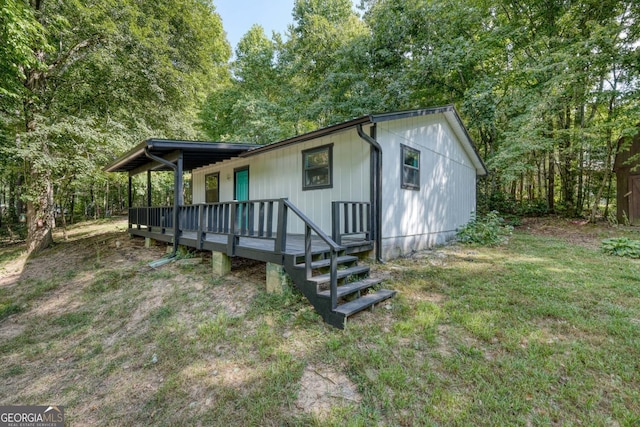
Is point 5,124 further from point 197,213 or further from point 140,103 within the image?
point 197,213

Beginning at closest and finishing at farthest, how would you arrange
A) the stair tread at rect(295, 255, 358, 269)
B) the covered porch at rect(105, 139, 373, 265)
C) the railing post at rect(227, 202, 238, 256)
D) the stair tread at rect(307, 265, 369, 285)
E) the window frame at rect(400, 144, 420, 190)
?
the stair tread at rect(307, 265, 369, 285)
the stair tread at rect(295, 255, 358, 269)
the covered porch at rect(105, 139, 373, 265)
the railing post at rect(227, 202, 238, 256)
the window frame at rect(400, 144, 420, 190)

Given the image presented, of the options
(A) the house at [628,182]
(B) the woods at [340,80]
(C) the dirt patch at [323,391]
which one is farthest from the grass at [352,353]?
(A) the house at [628,182]

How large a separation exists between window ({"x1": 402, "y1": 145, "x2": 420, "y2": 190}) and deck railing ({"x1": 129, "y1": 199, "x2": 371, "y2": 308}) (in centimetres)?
158

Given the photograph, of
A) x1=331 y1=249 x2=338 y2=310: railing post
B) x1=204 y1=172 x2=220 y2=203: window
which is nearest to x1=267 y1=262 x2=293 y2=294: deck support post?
x1=331 y1=249 x2=338 y2=310: railing post

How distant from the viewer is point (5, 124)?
7.81 metres

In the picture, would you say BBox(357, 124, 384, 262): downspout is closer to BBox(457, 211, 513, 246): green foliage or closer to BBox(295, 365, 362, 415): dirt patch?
BBox(295, 365, 362, 415): dirt patch

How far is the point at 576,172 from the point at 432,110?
10414 millimetres

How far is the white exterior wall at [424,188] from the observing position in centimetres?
595

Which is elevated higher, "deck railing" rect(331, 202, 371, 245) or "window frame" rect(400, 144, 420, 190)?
"window frame" rect(400, 144, 420, 190)

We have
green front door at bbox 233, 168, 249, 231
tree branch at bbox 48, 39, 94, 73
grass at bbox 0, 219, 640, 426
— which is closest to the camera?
grass at bbox 0, 219, 640, 426

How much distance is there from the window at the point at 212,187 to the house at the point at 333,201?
0.57m

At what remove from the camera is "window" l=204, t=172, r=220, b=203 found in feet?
33.1

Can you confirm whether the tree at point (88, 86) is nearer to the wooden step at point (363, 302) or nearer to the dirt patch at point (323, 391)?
the wooden step at point (363, 302)

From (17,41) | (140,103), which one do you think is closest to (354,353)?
(17,41)
